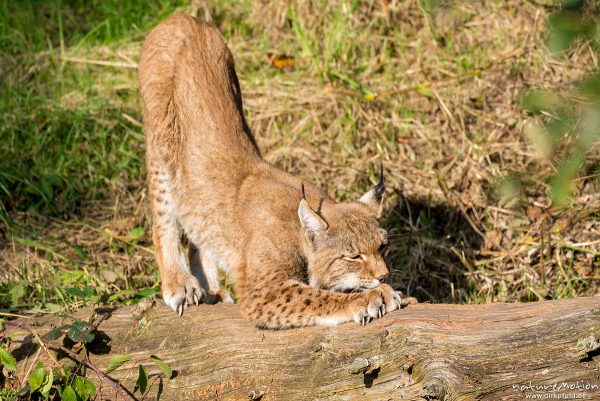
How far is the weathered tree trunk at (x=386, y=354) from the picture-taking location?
366 cm

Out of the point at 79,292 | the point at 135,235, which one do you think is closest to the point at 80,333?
the point at 79,292

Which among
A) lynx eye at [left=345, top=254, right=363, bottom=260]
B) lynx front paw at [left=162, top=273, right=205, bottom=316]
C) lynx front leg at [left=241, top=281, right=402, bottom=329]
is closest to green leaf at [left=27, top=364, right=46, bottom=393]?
lynx front paw at [left=162, top=273, right=205, bottom=316]

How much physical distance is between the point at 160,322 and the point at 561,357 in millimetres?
2547

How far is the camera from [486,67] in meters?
8.39

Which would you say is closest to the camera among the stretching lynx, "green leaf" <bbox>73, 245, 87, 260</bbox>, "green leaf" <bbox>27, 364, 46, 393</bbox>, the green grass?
"green leaf" <bbox>27, 364, 46, 393</bbox>

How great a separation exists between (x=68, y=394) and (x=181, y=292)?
1.26 meters

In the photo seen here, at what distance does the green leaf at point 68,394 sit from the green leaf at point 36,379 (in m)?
0.20

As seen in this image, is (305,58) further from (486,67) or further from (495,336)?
(495,336)

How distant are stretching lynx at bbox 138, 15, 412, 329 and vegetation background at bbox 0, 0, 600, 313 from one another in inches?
24.8

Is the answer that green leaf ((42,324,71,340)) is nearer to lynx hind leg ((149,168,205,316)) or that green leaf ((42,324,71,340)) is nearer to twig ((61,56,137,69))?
lynx hind leg ((149,168,205,316))

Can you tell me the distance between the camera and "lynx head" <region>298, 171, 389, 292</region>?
520cm

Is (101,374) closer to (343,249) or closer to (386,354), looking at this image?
(343,249)

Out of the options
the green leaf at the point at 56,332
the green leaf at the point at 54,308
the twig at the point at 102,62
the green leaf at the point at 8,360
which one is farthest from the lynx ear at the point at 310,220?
the twig at the point at 102,62

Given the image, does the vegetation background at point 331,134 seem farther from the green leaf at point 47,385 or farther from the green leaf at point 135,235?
the green leaf at point 47,385
